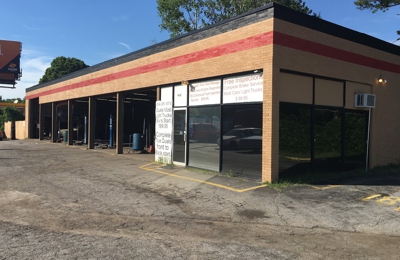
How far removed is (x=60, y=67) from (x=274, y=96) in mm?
66401

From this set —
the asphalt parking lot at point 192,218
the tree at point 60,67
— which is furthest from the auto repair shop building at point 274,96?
the tree at point 60,67

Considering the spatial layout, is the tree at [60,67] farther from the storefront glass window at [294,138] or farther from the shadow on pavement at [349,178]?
the shadow on pavement at [349,178]

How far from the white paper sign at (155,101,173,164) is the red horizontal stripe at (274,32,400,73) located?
554cm

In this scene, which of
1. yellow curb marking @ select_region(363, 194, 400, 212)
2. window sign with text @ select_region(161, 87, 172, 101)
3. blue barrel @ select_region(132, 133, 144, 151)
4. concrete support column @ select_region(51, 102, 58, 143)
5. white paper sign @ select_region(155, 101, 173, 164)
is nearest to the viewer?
yellow curb marking @ select_region(363, 194, 400, 212)

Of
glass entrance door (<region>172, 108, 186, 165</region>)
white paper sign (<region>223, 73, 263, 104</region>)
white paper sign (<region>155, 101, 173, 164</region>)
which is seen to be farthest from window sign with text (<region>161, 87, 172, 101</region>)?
white paper sign (<region>223, 73, 263, 104</region>)

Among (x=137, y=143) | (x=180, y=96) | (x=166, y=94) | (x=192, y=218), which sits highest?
(x=166, y=94)

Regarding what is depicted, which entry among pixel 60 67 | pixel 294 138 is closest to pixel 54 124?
pixel 294 138

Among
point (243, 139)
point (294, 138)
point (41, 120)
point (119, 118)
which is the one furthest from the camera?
point (41, 120)

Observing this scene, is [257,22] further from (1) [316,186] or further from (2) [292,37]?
(1) [316,186]

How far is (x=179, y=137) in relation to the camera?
1312cm

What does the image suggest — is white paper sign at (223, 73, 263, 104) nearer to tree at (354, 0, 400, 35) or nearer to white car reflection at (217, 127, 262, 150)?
white car reflection at (217, 127, 262, 150)

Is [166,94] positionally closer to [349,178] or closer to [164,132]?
[164,132]

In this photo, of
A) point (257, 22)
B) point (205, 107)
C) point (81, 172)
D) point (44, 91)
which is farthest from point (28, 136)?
point (257, 22)

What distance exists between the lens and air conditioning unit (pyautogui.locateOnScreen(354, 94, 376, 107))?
11.9 metres
